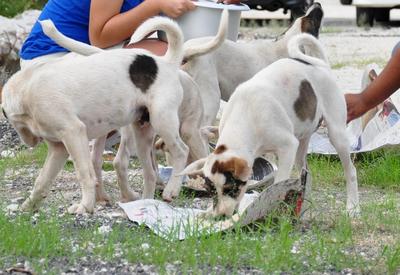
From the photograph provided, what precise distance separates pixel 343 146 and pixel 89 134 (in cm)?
148

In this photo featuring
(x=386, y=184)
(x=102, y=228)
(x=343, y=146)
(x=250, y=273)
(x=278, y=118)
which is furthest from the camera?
(x=386, y=184)

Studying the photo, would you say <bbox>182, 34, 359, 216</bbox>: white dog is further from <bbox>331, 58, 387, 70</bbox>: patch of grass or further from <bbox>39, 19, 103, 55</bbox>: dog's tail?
<bbox>331, 58, 387, 70</bbox>: patch of grass

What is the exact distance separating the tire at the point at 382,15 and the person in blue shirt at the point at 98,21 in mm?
11752

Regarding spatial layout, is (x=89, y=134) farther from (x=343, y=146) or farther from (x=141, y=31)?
Result: (x=343, y=146)

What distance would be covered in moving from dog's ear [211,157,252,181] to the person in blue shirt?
196 cm

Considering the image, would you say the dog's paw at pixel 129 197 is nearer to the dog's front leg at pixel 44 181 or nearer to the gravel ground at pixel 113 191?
the gravel ground at pixel 113 191

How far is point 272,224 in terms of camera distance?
5.20 m

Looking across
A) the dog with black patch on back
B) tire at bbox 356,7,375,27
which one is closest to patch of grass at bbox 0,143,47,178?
the dog with black patch on back

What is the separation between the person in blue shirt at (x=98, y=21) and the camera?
693cm

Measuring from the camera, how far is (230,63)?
24.4 ft

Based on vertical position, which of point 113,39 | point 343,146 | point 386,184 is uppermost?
point 113,39

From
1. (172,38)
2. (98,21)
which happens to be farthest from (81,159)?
(98,21)

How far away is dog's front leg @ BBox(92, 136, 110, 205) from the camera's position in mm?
6117

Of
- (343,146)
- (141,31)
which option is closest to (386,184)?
(343,146)
